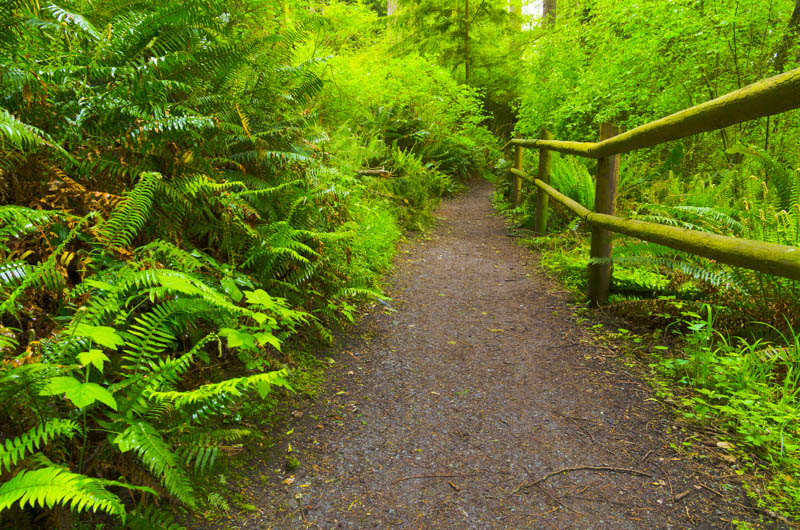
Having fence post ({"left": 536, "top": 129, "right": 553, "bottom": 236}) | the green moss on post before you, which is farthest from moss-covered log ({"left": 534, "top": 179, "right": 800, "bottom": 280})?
the green moss on post

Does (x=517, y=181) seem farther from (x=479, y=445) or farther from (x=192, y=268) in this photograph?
(x=192, y=268)

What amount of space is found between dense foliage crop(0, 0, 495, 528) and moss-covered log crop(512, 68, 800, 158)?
200 cm

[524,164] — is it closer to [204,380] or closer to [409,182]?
[409,182]

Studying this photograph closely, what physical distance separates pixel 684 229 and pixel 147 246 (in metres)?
2.79

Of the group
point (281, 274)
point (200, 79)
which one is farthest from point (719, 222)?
point (200, 79)

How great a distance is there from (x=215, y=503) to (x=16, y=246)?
4.35 feet

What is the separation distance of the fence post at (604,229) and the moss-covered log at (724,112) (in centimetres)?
12

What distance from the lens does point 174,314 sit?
1923 mm

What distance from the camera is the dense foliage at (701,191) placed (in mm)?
2229

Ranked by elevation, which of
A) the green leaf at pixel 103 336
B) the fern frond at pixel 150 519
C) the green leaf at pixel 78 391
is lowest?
the fern frond at pixel 150 519

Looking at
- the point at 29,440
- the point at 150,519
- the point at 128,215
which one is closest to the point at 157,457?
the point at 150,519

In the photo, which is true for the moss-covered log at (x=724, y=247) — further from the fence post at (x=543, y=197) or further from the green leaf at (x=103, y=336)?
the fence post at (x=543, y=197)

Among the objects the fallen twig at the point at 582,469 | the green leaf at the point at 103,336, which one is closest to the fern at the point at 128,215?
the green leaf at the point at 103,336

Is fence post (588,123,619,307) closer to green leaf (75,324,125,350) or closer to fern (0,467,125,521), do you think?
green leaf (75,324,125,350)
